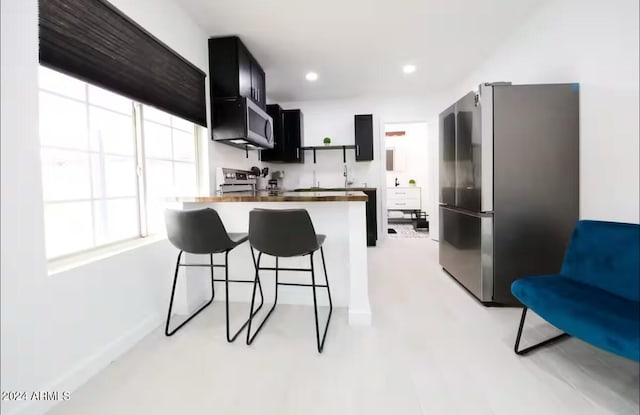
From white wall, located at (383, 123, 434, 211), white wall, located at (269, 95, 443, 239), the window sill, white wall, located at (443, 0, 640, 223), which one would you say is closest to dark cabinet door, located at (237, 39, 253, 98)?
the window sill

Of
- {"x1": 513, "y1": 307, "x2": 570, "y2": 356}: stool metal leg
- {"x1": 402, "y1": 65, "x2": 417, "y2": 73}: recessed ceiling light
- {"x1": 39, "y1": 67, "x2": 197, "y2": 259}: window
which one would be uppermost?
{"x1": 402, "y1": 65, "x2": 417, "y2": 73}: recessed ceiling light

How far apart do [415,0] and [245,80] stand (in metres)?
1.65

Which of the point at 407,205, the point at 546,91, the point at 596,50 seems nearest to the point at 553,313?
the point at 546,91

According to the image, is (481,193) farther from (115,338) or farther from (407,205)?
(407,205)

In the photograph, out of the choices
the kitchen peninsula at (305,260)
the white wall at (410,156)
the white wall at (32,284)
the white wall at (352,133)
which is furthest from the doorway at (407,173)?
the white wall at (32,284)

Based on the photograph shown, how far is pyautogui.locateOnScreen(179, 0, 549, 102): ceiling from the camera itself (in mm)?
2184

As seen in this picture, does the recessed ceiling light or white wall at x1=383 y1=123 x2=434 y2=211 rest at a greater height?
the recessed ceiling light

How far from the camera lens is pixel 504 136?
210 centimetres

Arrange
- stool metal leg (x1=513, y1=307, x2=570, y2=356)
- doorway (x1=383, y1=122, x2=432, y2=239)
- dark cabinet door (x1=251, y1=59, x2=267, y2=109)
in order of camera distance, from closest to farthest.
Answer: stool metal leg (x1=513, y1=307, x2=570, y2=356) < dark cabinet door (x1=251, y1=59, x2=267, y2=109) < doorway (x1=383, y1=122, x2=432, y2=239)

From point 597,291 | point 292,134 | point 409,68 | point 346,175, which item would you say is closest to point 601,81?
point 597,291

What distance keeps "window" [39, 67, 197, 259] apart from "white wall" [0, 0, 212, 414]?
0.69 feet

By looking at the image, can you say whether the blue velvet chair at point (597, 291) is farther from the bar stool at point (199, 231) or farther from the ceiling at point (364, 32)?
the ceiling at point (364, 32)

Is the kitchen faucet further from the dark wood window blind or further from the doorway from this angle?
the dark wood window blind

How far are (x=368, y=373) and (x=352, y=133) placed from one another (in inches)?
156
